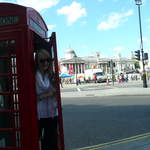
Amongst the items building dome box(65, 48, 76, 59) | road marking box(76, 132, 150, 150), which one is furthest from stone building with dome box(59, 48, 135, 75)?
road marking box(76, 132, 150, 150)

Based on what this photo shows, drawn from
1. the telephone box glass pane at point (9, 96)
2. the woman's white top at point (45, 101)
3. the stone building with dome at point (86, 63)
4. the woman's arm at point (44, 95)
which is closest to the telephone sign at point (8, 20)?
the telephone box glass pane at point (9, 96)

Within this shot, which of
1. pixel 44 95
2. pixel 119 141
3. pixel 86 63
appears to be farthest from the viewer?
pixel 86 63

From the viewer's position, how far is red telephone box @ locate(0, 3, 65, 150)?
12.4ft

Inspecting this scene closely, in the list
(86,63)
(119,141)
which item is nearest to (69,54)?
(86,63)

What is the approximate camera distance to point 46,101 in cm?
409

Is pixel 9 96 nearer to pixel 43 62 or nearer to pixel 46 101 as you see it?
pixel 46 101

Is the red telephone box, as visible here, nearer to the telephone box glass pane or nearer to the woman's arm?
the telephone box glass pane

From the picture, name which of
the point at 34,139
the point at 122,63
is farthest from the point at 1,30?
the point at 122,63

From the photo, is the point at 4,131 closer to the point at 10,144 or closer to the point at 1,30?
the point at 10,144

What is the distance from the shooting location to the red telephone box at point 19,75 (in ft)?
12.4

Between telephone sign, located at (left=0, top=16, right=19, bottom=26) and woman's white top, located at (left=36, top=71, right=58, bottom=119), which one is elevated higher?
telephone sign, located at (left=0, top=16, right=19, bottom=26)

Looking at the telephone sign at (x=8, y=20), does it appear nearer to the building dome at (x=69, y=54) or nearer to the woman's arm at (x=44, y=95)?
the woman's arm at (x=44, y=95)

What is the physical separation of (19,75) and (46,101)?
521 millimetres

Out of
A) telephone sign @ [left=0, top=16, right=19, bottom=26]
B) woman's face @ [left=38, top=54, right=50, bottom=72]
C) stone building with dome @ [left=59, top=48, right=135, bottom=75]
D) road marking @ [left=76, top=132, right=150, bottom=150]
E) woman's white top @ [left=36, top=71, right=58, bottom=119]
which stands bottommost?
road marking @ [left=76, top=132, right=150, bottom=150]
